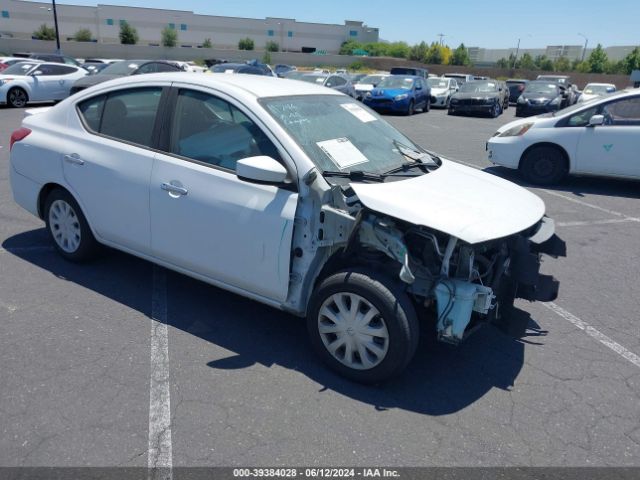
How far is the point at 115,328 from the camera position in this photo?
3885 millimetres

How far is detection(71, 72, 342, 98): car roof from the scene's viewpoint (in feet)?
12.7

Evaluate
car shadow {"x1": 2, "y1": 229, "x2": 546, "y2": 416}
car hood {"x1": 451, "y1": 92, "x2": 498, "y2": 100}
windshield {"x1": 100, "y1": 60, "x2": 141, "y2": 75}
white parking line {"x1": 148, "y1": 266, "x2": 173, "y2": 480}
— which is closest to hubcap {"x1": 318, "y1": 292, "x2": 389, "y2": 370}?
car shadow {"x1": 2, "y1": 229, "x2": 546, "y2": 416}

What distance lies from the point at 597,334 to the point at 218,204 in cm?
304

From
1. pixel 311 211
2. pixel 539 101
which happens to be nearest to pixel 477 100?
pixel 539 101

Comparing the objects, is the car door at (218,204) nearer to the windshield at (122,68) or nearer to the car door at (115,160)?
the car door at (115,160)

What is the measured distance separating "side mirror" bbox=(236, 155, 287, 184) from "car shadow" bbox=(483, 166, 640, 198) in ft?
22.0

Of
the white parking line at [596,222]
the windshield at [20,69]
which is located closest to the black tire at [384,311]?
the white parking line at [596,222]

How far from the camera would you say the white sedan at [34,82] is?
54.5 feet

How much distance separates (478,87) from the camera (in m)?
22.6

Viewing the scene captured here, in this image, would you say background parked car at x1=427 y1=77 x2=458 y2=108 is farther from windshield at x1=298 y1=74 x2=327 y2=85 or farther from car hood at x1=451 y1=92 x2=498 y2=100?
windshield at x1=298 y1=74 x2=327 y2=85

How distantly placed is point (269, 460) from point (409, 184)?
6.33 ft

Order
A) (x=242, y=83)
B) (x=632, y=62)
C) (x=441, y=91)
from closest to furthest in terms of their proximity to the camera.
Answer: (x=242, y=83), (x=441, y=91), (x=632, y=62)

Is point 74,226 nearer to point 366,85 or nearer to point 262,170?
point 262,170

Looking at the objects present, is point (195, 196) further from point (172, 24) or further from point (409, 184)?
point (172, 24)
